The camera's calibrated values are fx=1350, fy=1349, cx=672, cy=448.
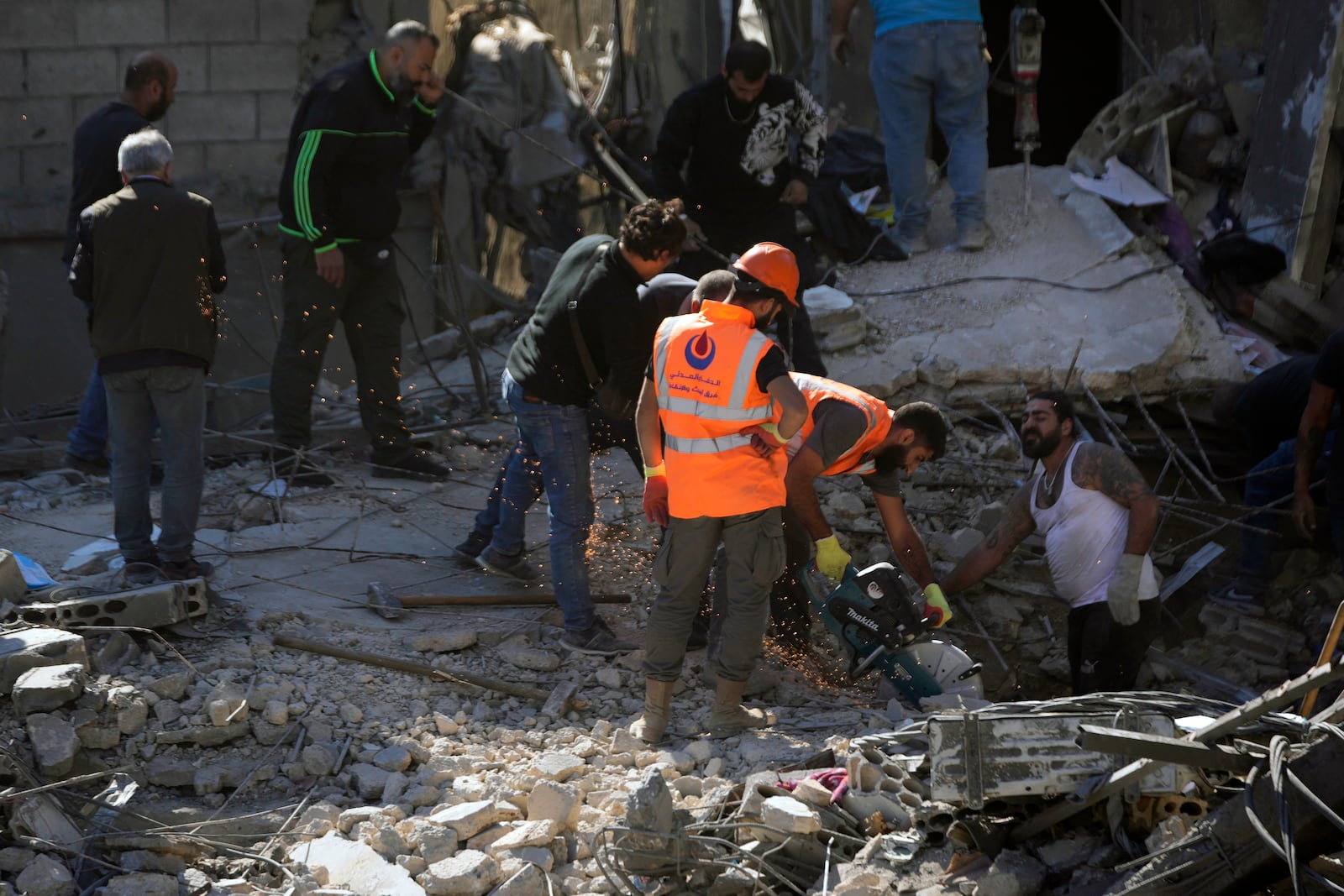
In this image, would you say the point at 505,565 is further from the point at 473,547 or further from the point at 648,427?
the point at 648,427

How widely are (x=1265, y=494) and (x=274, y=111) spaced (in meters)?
6.12

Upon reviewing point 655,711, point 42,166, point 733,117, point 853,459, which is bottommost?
point 655,711

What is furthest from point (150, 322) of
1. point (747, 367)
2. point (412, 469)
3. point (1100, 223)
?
point (1100, 223)

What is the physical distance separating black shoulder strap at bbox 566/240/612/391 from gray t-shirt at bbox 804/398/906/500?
844mm

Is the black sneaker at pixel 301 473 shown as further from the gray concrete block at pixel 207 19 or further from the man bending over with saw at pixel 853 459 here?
the gray concrete block at pixel 207 19

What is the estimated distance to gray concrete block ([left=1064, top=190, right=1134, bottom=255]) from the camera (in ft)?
26.3

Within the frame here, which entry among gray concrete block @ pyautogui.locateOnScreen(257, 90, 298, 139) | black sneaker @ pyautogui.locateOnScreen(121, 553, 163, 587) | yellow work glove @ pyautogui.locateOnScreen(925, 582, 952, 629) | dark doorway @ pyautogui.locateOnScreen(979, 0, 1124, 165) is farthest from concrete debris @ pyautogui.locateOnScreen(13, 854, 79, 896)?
dark doorway @ pyautogui.locateOnScreen(979, 0, 1124, 165)

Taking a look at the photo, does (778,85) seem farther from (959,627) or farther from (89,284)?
(89,284)

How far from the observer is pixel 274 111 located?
8.41 meters

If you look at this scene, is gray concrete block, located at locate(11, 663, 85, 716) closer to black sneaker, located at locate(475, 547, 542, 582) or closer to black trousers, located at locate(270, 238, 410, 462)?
black sneaker, located at locate(475, 547, 542, 582)

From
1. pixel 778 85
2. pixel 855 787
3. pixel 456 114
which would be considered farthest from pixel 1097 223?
pixel 855 787

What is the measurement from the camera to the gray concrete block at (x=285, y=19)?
834cm

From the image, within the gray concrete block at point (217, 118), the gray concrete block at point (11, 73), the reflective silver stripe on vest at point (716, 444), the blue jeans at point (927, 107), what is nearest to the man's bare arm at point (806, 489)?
the reflective silver stripe on vest at point (716, 444)

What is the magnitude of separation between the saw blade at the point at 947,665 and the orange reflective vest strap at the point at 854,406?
0.73 metres
